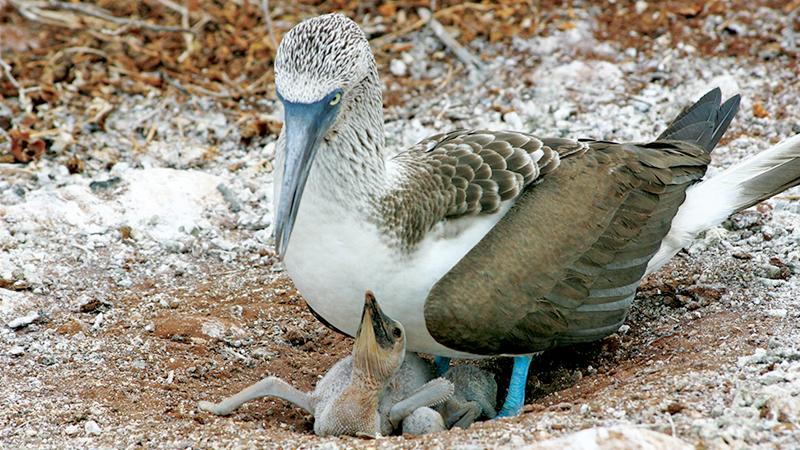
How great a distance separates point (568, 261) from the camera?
6.11 metres

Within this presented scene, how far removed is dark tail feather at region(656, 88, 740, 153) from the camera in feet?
23.3

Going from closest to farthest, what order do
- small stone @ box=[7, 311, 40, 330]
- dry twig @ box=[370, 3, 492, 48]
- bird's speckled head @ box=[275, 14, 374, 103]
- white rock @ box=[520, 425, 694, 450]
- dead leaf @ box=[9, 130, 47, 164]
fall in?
white rock @ box=[520, 425, 694, 450]
bird's speckled head @ box=[275, 14, 374, 103]
small stone @ box=[7, 311, 40, 330]
dead leaf @ box=[9, 130, 47, 164]
dry twig @ box=[370, 3, 492, 48]

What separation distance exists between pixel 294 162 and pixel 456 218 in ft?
3.54

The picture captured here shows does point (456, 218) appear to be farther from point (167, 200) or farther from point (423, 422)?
point (167, 200)

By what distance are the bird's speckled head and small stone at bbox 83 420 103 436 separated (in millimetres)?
1955

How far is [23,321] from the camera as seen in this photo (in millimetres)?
6781

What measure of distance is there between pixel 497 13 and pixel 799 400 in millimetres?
6005

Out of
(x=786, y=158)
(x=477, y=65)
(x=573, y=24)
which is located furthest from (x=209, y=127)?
(x=786, y=158)

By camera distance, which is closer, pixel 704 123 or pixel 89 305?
pixel 89 305

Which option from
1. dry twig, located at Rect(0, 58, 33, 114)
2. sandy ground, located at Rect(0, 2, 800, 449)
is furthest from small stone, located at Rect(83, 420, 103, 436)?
dry twig, located at Rect(0, 58, 33, 114)

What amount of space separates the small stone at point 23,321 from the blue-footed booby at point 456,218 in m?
1.91

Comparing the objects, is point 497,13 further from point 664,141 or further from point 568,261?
point 568,261

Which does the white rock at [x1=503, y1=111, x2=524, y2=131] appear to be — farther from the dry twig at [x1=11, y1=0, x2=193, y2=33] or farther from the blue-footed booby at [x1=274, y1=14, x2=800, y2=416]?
the dry twig at [x1=11, y1=0, x2=193, y2=33]

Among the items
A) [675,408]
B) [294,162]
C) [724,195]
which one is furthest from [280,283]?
[675,408]
